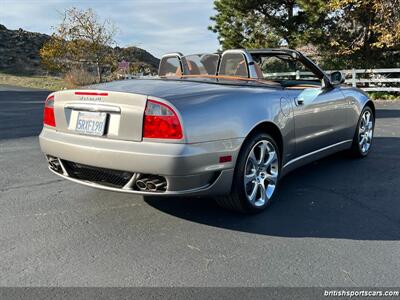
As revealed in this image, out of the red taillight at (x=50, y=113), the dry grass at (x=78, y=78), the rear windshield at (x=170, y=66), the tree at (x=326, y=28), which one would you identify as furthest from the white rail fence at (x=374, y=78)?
the dry grass at (x=78, y=78)

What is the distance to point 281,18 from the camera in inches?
722

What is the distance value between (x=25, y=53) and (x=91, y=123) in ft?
142

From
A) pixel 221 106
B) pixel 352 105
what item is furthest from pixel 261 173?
pixel 352 105

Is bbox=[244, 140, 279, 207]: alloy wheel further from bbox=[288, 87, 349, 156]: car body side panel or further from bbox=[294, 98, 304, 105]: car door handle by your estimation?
bbox=[294, 98, 304, 105]: car door handle

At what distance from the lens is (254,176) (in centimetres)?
347

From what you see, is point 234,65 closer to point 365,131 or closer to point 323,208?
Answer: point 323,208

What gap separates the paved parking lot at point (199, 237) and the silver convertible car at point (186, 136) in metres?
0.35

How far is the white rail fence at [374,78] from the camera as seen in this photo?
51.4 ft

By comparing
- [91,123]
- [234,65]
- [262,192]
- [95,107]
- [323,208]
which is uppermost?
[234,65]

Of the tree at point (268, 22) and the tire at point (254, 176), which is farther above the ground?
the tree at point (268, 22)

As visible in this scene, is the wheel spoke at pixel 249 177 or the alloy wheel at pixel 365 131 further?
the alloy wheel at pixel 365 131

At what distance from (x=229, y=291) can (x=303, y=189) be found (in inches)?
82.8

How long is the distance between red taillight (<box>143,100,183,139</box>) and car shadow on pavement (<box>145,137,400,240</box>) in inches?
35.1

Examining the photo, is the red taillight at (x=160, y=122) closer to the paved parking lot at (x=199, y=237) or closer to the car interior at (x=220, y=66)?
the paved parking lot at (x=199, y=237)
